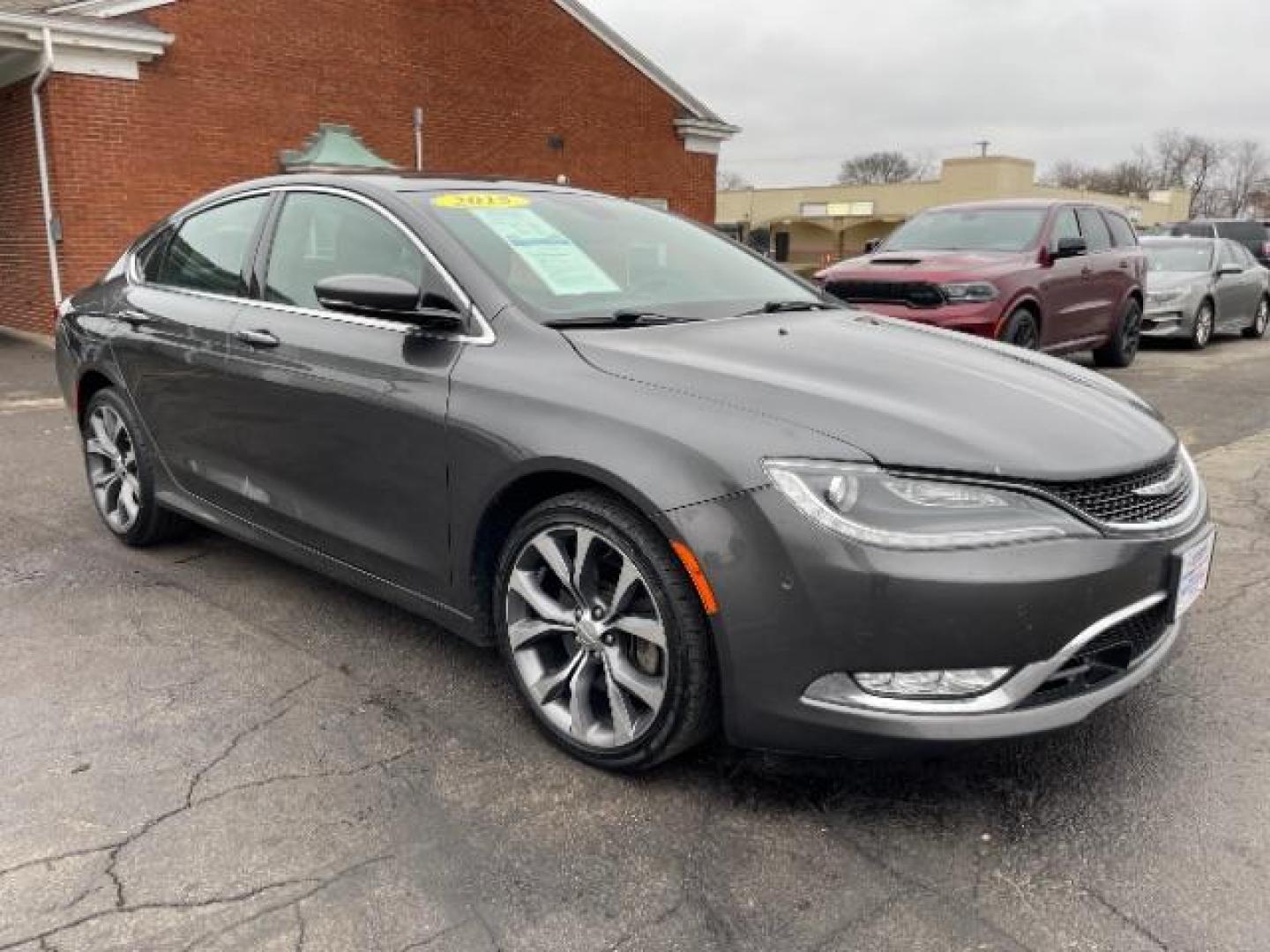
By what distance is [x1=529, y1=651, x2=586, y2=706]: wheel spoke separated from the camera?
2.85 metres

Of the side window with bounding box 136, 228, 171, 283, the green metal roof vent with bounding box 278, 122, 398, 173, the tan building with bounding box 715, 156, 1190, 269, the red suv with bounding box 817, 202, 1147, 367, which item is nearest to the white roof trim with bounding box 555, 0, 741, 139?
the green metal roof vent with bounding box 278, 122, 398, 173

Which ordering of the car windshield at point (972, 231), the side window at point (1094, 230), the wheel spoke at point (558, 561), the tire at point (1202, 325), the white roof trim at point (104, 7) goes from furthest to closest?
the tire at point (1202, 325) < the white roof trim at point (104, 7) < the side window at point (1094, 230) < the car windshield at point (972, 231) < the wheel spoke at point (558, 561)

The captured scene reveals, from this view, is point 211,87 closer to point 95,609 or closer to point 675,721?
point 95,609

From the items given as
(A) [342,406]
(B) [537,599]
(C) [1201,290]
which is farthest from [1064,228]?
(B) [537,599]

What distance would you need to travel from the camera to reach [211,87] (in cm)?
1258

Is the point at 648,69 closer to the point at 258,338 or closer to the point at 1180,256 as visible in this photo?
the point at 1180,256

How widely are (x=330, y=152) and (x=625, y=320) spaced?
38.7 ft

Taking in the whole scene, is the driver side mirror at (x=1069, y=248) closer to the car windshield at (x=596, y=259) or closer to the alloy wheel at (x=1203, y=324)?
the alloy wheel at (x=1203, y=324)

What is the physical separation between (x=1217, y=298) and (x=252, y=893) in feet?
46.5

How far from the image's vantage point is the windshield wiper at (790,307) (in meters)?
3.54

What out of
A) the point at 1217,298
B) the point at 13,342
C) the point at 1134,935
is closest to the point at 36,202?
the point at 13,342

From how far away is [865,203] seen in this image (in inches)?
2265

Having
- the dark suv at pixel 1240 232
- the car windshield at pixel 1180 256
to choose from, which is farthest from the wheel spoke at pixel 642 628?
the dark suv at pixel 1240 232

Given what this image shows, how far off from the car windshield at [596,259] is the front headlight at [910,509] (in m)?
1.02
